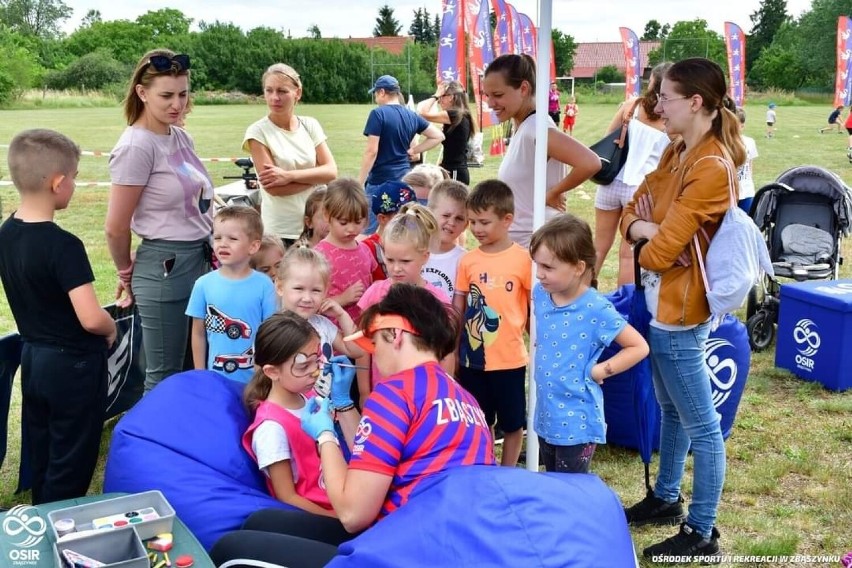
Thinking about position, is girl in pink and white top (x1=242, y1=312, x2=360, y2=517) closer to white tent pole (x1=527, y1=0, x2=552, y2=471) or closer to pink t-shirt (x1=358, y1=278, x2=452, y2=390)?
pink t-shirt (x1=358, y1=278, x2=452, y2=390)

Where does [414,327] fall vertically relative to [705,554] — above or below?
above

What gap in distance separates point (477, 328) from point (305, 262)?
765 millimetres

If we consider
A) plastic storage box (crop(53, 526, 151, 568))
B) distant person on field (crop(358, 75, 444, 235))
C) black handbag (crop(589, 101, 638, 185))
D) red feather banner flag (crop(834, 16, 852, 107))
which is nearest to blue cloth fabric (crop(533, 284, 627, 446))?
plastic storage box (crop(53, 526, 151, 568))

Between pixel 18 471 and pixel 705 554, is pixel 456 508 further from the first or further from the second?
pixel 18 471

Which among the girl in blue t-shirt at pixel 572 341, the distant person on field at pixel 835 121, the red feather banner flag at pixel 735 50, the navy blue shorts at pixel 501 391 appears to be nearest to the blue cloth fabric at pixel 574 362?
the girl in blue t-shirt at pixel 572 341

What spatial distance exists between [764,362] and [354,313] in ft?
10.8

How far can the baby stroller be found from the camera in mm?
5648

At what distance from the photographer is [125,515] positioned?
2.17 m

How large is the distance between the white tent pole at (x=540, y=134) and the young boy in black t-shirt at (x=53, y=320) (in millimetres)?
1613

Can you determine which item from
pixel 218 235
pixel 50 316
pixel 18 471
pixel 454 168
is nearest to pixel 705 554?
pixel 218 235

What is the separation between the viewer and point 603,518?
5.88ft

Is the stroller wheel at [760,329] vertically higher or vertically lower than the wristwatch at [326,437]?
lower

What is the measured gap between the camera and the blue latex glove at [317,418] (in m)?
2.19

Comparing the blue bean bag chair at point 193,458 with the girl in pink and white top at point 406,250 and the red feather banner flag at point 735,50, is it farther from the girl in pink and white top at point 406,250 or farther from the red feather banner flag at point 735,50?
the red feather banner flag at point 735,50
